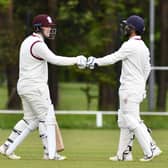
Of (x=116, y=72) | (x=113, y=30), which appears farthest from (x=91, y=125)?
(x=113, y=30)

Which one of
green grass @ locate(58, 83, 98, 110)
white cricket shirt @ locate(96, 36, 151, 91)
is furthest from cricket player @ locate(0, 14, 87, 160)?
green grass @ locate(58, 83, 98, 110)

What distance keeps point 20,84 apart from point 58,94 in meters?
11.2

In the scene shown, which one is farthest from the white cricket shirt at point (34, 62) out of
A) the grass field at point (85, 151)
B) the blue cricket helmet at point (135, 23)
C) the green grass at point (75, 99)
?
the green grass at point (75, 99)

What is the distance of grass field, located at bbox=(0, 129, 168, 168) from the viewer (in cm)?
1223

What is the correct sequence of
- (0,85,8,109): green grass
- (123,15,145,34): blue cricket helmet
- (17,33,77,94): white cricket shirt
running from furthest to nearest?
(0,85,8,109): green grass → (123,15,145,34): blue cricket helmet → (17,33,77,94): white cricket shirt

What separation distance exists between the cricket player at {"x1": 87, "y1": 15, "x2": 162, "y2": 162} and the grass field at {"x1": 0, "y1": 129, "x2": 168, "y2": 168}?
350 millimetres

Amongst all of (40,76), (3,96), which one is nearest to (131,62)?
(40,76)

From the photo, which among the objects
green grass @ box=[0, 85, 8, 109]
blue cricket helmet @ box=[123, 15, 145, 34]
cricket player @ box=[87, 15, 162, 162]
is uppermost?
blue cricket helmet @ box=[123, 15, 145, 34]

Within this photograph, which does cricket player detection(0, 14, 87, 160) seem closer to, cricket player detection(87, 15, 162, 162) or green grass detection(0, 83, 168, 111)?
cricket player detection(87, 15, 162, 162)

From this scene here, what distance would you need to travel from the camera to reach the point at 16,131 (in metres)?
12.8

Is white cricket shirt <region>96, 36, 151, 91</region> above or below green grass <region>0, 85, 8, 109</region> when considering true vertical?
above

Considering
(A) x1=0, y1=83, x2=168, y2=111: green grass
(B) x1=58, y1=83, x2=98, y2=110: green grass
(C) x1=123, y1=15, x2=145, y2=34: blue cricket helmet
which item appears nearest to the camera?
(C) x1=123, y1=15, x2=145, y2=34: blue cricket helmet

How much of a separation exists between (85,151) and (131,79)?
8.85ft

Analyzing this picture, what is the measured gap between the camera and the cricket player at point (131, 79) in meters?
12.4
